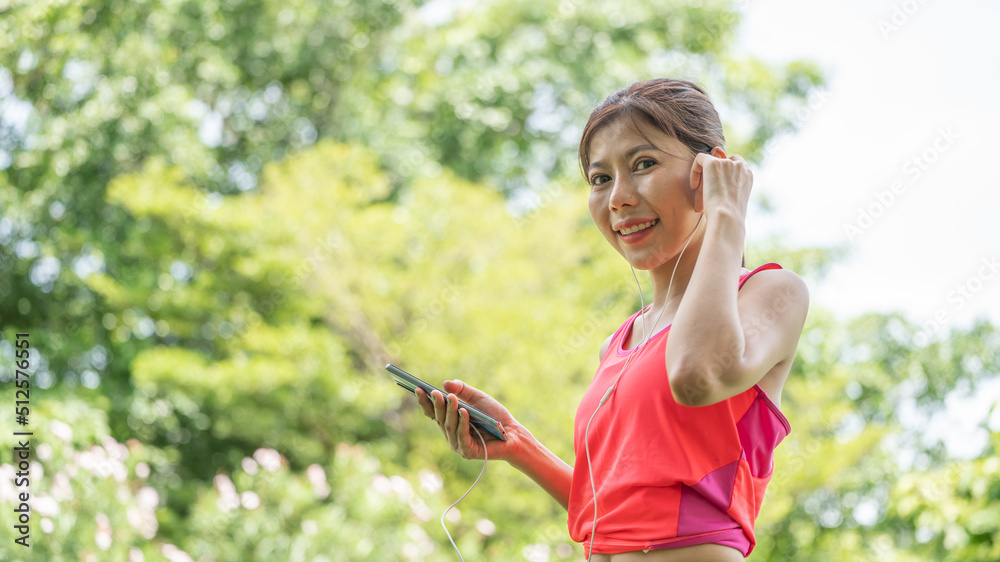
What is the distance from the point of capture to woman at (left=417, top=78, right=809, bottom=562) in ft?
3.08

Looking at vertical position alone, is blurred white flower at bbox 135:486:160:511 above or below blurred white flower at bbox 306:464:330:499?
above

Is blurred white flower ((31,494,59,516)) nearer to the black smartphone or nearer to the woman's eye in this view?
the black smartphone

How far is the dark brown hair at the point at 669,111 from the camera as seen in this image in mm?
1153

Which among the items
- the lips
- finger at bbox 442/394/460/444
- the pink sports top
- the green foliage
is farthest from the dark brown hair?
the green foliage

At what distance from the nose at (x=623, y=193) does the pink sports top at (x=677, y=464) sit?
0.18 meters

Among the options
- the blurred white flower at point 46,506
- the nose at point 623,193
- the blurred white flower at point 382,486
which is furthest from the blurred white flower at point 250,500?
the nose at point 623,193

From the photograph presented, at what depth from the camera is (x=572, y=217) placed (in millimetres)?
7207

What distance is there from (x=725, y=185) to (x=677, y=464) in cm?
35

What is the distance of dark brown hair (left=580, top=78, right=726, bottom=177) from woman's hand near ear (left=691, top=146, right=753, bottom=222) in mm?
94

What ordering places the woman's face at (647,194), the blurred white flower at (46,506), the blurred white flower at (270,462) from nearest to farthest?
1. the woman's face at (647,194)
2. the blurred white flower at (46,506)
3. the blurred white flower at (270,462)

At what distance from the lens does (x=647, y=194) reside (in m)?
1.12

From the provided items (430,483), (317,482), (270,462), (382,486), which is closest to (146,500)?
(270,462)

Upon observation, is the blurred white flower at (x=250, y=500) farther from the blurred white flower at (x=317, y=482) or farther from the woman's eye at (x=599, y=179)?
the woman's eye at (x=599, y=179)

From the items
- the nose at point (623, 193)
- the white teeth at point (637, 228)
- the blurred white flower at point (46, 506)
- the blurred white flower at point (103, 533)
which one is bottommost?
the blurred white flower at point (103, 533)
